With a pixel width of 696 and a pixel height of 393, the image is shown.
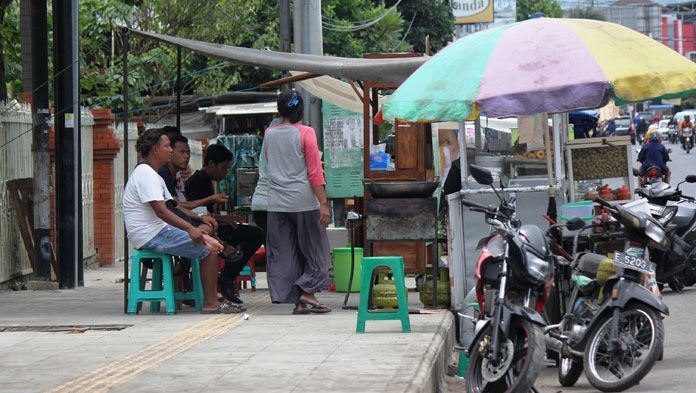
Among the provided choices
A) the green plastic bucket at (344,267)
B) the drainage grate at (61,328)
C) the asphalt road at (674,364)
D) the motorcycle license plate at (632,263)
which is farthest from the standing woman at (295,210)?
the motorcycle license plate at (632,263)

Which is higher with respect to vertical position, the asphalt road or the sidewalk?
the sidewalk

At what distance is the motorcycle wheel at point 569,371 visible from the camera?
6867mm

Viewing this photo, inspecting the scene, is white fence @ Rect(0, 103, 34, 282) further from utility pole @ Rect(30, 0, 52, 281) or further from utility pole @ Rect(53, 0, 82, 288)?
utility pole @ Rect(53, 0, 82, 288)

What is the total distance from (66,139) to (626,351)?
701cm

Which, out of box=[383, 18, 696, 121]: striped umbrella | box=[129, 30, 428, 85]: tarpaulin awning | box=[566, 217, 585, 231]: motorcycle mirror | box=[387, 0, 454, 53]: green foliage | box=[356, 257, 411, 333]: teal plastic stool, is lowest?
box=[356, 257, 411, 333]: teal plastic stool

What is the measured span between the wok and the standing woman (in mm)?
459

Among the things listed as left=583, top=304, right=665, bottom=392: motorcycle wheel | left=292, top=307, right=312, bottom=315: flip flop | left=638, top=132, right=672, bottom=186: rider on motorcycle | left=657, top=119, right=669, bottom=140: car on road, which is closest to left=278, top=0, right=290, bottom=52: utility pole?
left=292, top=307, right=312, bottom=315: flip flop

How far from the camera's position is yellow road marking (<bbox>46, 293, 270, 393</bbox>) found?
5.59 meters

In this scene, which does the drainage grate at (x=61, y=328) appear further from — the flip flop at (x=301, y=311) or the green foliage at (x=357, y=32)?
the green foliage at (x=357, y=32)

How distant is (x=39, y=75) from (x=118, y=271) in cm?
339

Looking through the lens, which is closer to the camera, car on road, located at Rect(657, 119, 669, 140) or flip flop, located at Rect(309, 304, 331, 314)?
flip flop, located at Rect(309, 304, 331, 314)

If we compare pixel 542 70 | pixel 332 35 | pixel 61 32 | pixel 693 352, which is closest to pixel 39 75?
pixel 61 32

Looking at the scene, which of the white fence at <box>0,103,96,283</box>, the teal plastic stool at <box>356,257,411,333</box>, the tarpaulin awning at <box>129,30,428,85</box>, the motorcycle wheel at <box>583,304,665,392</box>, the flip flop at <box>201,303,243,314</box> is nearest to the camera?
the motorcycle wheel at <box>583,304,665,392</box>

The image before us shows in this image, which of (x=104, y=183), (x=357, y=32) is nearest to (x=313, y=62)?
(x=104, y=183)
